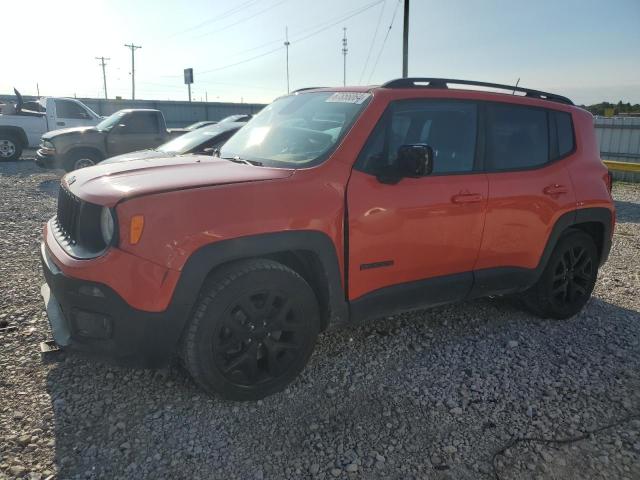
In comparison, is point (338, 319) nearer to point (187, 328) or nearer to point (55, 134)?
point (187, 328)

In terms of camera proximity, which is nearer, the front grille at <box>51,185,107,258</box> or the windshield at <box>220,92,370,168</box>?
the front grille at <box>51,185,107,258</box>

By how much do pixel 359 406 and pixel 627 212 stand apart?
347 inches

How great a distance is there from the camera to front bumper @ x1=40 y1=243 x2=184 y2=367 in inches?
95.8

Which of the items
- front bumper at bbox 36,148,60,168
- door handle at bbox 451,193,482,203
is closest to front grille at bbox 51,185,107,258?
door handle at bbox 451,193,482,203

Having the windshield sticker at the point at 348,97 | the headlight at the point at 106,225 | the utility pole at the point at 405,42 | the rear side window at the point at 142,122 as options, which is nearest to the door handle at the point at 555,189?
the windshield sticker at the point at 348,97

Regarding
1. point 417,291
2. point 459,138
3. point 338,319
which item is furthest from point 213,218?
point 459,138

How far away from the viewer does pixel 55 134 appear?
11.3 m

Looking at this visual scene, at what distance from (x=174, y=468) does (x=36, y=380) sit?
122cm

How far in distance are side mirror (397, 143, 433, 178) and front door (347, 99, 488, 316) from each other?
12 centimetres

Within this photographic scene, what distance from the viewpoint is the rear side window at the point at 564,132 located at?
4.00 m

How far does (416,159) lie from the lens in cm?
289

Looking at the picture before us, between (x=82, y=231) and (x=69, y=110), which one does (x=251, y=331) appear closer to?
(x=82, y=231)

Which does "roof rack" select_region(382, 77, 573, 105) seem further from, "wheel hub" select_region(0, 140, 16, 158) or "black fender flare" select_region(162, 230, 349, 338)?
"wheel hub" select_region(0, 140, 16, 158)

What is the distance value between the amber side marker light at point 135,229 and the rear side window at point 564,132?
3249mm
